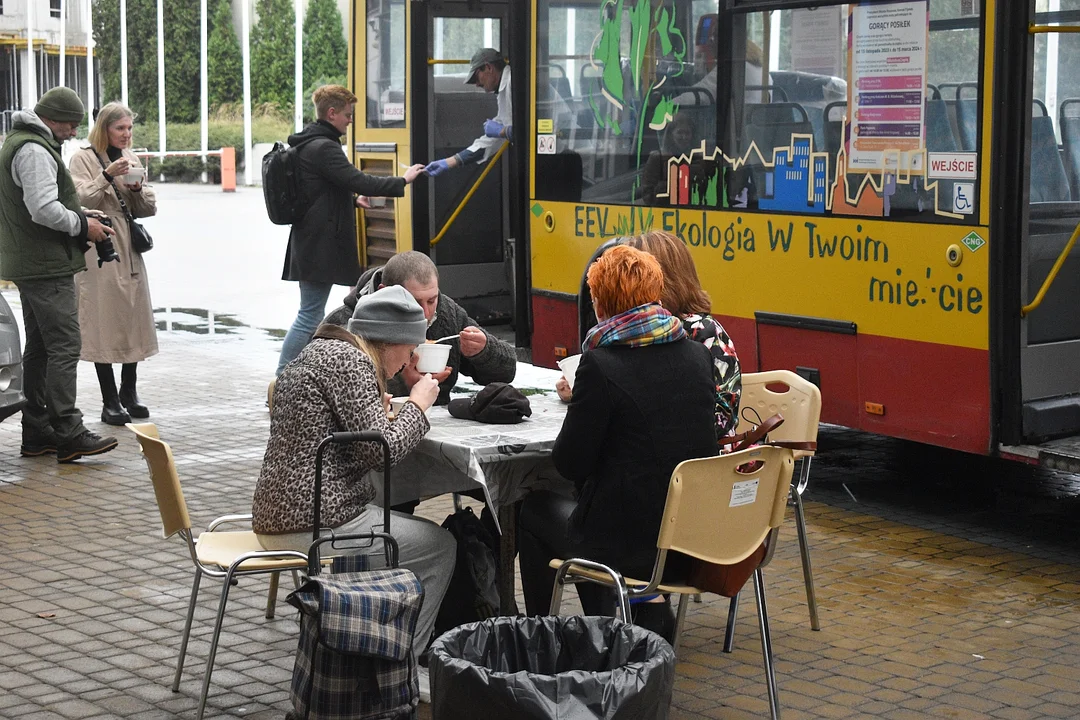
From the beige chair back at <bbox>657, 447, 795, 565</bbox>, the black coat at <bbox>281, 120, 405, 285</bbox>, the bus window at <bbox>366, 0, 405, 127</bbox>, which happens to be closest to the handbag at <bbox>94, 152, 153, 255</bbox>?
the black coat at <bbox>281, 120, 405, 285</bbox>

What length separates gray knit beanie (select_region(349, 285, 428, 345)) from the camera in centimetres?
437

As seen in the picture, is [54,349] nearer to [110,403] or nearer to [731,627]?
[110,403]

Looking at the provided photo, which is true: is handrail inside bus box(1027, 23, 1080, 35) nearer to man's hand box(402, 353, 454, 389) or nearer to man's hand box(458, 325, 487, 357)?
man's hand box(458, 325, 487, 357)

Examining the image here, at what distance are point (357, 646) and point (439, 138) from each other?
700 cm

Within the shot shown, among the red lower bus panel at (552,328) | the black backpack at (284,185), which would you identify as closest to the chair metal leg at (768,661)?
the red lower bus panel at (552,328)

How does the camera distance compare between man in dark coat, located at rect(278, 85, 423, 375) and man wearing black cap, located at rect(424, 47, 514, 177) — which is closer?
man in dark coat, located at rect(278, 85, 423, 375)

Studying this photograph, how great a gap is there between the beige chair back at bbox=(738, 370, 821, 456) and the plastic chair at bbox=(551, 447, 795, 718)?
68 centimetres

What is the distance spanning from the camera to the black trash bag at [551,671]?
323cm

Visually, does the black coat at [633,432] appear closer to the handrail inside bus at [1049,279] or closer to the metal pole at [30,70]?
the handrail inside bus at [1049,279]

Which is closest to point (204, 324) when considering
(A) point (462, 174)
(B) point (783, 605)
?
(A) point (462, 174)

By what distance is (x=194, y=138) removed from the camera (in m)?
46.9

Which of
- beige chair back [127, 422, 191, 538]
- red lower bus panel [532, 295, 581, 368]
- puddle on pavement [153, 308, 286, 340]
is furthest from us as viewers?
puddle on pavement [153, 308, 286, 340]

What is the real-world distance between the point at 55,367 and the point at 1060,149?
16.3ft

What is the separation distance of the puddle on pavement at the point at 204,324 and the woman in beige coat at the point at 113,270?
4.07 meters
